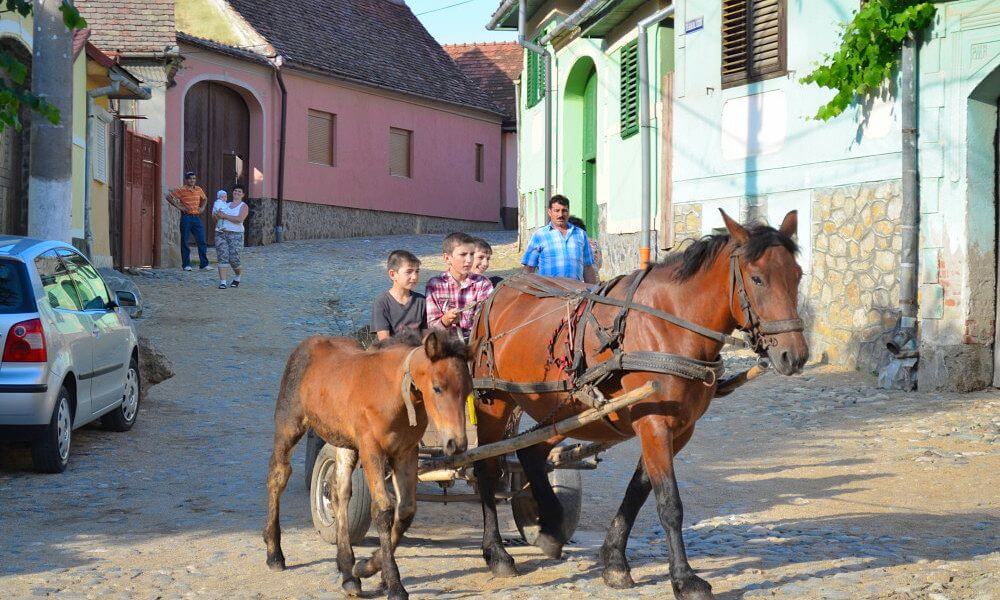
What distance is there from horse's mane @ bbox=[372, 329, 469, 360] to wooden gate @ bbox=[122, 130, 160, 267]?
53.2ft

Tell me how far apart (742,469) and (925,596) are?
12.2 feet

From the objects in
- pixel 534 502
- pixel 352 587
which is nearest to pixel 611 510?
pixel 534 502

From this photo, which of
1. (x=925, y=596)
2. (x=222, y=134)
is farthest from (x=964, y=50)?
(x=222, y=134)

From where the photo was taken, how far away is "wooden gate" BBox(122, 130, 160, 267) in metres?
21.4

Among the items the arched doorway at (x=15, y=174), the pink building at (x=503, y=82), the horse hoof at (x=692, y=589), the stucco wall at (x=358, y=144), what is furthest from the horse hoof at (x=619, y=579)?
the pink building at (x=503, y=82)

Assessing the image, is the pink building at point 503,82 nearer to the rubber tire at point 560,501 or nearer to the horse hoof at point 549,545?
the rubber tire at point 560,501

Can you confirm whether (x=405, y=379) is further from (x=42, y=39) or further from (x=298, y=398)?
(x=42, y=39)

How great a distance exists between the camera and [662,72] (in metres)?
17.2

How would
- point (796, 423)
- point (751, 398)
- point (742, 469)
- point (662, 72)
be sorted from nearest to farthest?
point (742, 469)
point (796, 423)
point (751, 398)
point (662, 72)

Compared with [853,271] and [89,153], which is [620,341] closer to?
[853,271]

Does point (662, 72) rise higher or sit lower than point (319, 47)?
lower

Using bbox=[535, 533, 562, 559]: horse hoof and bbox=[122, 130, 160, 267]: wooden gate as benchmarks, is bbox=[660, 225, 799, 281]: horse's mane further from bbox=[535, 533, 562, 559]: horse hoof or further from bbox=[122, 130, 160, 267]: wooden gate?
bbox=[122, 130, 160, 267]: wooden gate

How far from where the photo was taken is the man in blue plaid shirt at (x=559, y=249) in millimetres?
9609

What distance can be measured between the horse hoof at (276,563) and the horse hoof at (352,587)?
0.61 meters
